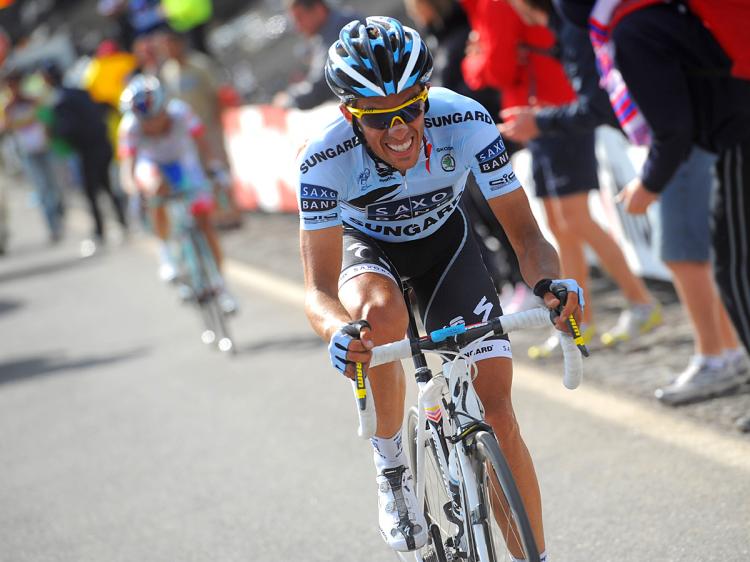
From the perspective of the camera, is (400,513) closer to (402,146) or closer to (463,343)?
(463,343)

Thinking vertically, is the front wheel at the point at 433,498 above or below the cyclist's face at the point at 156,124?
below

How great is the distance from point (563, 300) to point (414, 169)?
2.98ft

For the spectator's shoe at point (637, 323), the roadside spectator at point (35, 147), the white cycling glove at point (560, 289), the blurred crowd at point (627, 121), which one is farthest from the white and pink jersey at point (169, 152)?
the roadside spectator at point (35, 147)

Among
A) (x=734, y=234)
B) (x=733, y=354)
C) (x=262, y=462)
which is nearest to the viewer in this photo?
(x=734, y=234)

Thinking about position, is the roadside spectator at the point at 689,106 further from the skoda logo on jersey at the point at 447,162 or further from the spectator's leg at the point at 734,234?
the skoda logo on jersey at the point at 447,162

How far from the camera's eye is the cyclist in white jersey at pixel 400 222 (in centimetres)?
385

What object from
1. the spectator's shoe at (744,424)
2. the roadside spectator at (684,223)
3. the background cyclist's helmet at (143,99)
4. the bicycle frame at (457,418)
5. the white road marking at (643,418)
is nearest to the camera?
the bicycle frame at (457,418)

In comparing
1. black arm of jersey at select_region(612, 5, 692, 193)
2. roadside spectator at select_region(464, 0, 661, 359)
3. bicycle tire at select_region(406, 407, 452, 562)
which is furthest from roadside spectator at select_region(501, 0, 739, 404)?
bicycle tire at select_region(406, 407, 452, 562)

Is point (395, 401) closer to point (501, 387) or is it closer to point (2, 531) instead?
point (501, 387)

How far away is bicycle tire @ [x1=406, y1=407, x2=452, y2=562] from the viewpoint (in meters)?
4.08

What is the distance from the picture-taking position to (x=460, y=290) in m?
4.19

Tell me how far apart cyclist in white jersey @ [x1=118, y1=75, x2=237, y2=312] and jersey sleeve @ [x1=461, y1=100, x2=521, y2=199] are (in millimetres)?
5934

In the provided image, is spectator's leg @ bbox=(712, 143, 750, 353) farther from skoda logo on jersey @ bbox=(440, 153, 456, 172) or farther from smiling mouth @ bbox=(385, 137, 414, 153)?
smiling mouth @ bbox=(385, 137, 414, 153)

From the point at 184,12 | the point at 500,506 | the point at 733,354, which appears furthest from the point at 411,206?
the point at 184,12
